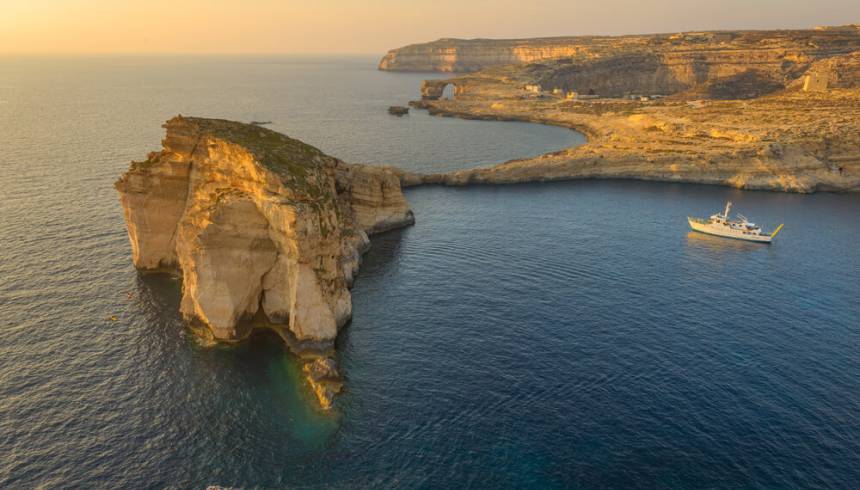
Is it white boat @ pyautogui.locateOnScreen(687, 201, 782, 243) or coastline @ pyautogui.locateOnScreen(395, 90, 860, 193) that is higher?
coastline @ pyautogui.locateOnScreen(395, 90, 860, 193)

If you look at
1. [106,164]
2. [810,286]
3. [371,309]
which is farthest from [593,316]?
[106,164]

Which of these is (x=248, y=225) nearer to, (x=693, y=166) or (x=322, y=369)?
Answer: (x=322, y=369)

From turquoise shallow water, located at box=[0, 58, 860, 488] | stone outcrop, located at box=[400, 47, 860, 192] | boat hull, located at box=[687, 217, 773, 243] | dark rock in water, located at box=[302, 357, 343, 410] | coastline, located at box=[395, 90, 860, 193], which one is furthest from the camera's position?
stone outcrop, located at box=[400, 47, 860, 192]

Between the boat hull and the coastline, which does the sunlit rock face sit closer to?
the coastline

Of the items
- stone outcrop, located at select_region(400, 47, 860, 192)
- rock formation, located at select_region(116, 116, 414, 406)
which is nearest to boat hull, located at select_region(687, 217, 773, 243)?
stone outcrop, located at select_region(400, 47, 860, 192)

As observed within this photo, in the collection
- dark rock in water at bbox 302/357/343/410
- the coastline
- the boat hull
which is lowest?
dark rock in water at bbox 302/357/343/410

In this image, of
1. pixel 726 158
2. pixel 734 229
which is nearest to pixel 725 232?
pixel 734 229

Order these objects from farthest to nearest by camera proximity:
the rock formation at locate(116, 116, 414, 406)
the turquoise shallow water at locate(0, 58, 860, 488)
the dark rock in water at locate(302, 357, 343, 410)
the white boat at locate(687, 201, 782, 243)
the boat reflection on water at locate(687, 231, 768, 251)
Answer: the white boat at locate(687, 201, 782, 243) → the boat reflection on water at locate(687, 231, 768, 251) → the rock formation at locate(116, 116, 414, 406) → the dark rock in water at locate(302, 357, 343, 410) → the turquoise shallow water at locate(0, 58, 860, 488)
